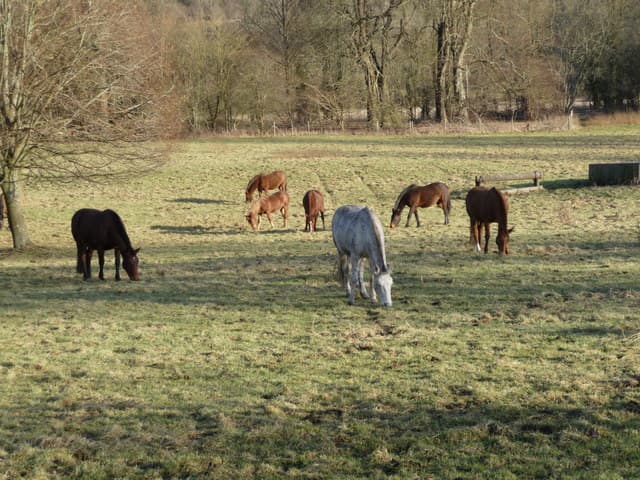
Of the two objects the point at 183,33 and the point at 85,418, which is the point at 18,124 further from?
the point at 183,33

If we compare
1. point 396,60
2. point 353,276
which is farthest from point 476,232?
point 396,60

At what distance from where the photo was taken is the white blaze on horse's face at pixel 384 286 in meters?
11.7

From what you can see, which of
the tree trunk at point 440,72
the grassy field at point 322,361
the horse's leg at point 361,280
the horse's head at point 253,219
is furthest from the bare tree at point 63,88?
the tree trunk at point 440,72

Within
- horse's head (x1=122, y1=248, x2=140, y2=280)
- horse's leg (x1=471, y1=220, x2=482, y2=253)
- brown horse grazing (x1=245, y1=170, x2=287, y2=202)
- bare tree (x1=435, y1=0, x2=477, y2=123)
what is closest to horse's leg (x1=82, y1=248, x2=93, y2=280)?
→ horse's head (x1=122, y1=248, x2=140, y2=280)

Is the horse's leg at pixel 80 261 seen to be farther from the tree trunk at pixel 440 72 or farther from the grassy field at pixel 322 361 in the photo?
the tree trunk at pixel 440 72

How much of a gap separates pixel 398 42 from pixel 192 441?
52280 millimetres

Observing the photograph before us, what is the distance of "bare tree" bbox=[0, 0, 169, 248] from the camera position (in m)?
18.1

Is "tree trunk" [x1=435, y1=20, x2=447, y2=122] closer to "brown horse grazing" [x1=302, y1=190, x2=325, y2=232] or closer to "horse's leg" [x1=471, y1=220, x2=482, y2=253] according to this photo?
"brown horse grazing" [x1=302, y1=190, x2=325, y2=232]

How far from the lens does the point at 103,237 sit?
1490cm

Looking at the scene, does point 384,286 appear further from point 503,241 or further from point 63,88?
point 63,88

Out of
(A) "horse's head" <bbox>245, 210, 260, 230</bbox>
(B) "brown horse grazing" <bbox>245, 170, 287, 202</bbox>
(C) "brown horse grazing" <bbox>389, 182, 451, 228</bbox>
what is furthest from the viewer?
(B) "brown horse grazing" <bbox>245, 170, 287, 202</bbox>

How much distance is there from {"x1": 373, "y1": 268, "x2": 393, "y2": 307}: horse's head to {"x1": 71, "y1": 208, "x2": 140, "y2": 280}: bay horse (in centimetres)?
554

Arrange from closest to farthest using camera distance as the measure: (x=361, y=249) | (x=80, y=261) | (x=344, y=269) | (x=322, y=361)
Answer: (x=322, y=361) → (x=361, y=249) → (x=344, y=269) → (x=80, y=261)

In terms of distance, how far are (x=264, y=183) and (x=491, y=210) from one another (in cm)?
1287
